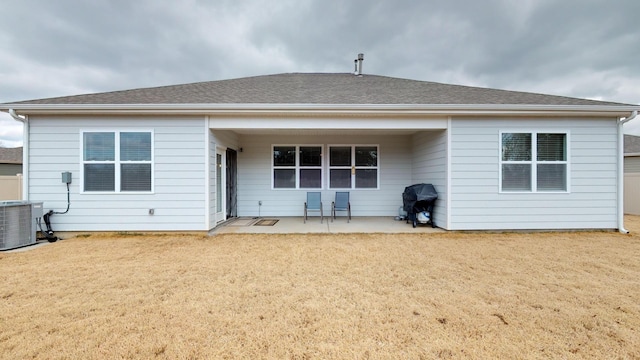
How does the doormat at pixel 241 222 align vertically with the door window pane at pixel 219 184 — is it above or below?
below

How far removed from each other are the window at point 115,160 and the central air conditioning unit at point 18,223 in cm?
85

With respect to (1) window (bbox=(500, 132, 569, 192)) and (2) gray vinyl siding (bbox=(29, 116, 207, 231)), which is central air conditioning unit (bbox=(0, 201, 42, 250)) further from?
(1) window (bbox=(500, 132, 569, 192))

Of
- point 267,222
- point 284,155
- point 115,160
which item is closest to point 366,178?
point 284,155

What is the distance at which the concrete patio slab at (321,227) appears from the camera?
5820 mm

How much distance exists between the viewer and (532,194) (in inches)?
224

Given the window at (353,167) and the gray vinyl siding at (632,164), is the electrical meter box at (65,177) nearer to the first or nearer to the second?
the window at (353,167)

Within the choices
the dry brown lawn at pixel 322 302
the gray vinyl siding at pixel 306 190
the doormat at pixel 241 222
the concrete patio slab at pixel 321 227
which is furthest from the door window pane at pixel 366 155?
the dry brown lawn at pixel 322 302

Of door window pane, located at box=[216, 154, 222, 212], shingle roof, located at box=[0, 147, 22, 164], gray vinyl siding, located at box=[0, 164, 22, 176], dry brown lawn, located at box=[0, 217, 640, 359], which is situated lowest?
dry brown lawn, located at box=[0, 217, 640, 359]

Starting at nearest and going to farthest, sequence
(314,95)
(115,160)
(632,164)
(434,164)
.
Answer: (115,160) → (314,95) → (434,164) → (632,164)

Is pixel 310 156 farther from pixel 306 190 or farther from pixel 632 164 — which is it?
pixel 632 164

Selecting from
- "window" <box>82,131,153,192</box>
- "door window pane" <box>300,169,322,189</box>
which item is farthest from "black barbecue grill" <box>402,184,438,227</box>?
"window" <box>82,131,153,192</box>

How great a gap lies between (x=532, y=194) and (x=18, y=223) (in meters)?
9.76

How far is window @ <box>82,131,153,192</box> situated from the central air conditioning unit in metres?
0.85

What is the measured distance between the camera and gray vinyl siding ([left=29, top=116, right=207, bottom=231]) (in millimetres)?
5367
